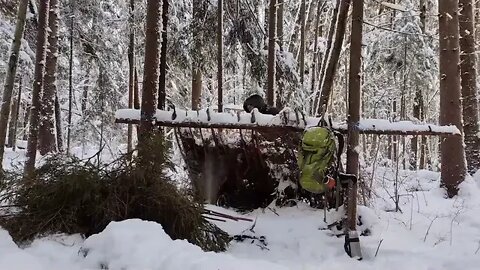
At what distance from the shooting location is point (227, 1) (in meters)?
9.65

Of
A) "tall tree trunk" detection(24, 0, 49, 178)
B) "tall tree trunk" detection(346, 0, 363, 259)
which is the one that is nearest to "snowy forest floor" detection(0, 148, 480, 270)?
"tall tree trunk" detection(346, 0, 363, 259)

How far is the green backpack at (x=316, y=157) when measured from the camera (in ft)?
15.2

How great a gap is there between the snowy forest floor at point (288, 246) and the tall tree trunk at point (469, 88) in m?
2.51

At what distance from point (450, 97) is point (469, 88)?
77.1 inches

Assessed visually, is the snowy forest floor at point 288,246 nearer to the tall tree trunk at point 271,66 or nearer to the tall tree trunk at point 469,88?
the tall tree trunk at point 469,88

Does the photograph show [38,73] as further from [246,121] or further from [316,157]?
[316,157]

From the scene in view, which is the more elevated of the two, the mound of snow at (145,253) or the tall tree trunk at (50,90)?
the tall tree trunk at (50,90)

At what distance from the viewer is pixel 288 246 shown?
4.65m

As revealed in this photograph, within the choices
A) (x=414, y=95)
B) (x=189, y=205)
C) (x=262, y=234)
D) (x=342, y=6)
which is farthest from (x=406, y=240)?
(x=414, y=95)

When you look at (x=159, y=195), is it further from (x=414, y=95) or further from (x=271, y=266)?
(x=414, y=95)

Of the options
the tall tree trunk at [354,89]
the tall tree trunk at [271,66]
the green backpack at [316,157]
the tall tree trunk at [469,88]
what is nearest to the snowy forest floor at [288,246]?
the green backpack at [316,157]

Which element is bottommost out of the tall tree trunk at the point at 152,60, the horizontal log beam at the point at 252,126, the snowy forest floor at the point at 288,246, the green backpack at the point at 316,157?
the snowy forest floor at the point at 288,246

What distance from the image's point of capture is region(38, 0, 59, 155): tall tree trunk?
398 inches

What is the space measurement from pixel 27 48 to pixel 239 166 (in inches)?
319
